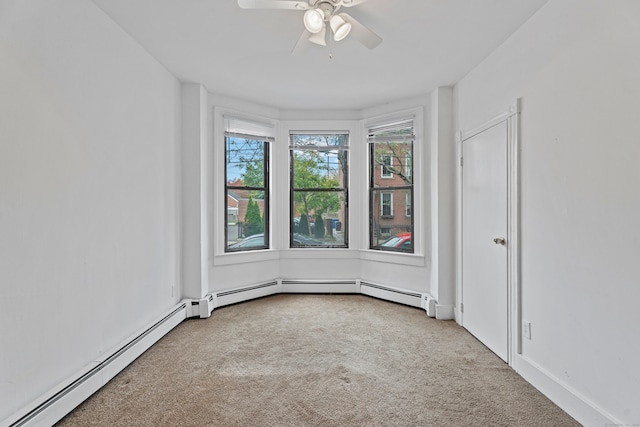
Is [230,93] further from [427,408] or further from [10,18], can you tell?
[427,408]

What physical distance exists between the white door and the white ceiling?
72 centimetres

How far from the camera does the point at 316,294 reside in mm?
4461

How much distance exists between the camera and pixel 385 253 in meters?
4.18

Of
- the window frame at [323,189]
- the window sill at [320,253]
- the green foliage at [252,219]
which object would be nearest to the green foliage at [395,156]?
the window frame at [323,189]

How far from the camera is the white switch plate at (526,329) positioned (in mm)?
2297

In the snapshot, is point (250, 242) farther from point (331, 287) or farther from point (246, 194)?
point (331, 287)

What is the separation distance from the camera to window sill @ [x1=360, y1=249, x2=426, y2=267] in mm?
3895

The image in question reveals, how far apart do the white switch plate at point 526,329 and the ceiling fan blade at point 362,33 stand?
2153 mm

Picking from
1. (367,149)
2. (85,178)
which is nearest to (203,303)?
(85,178)

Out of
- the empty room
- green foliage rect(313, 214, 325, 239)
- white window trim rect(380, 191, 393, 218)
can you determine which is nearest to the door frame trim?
the empty room

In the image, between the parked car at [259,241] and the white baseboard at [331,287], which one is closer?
the parked car at [259,241]

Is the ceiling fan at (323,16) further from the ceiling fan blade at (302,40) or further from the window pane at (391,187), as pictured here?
the window pane at (391,187)

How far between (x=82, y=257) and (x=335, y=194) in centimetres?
305

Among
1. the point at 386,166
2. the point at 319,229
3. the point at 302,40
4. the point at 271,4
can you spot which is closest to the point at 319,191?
the point at 319,229
